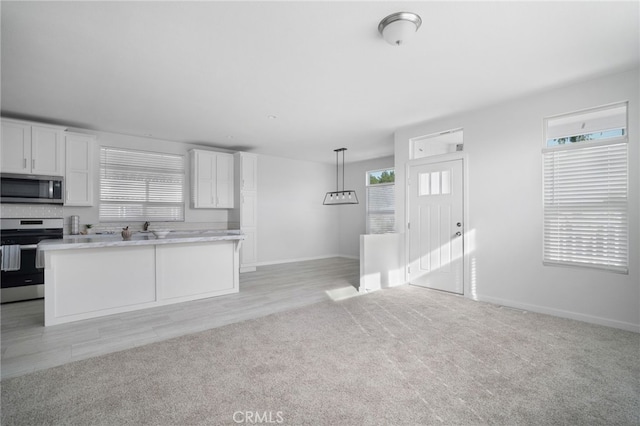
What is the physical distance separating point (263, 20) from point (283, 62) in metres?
0.64

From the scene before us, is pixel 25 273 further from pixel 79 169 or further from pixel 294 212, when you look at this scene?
pixel 294 212

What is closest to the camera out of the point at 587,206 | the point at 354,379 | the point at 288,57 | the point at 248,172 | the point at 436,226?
the point at 354,379

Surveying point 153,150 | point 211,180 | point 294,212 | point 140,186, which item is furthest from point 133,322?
point 294,212

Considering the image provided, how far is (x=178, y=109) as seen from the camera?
4.20 meters

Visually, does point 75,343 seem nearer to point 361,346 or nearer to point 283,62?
point 361,346

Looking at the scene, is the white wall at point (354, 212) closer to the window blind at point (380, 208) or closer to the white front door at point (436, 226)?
the window blind at point (380, 208)

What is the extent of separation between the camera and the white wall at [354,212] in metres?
8.23

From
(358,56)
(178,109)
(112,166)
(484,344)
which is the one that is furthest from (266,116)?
(484,344)

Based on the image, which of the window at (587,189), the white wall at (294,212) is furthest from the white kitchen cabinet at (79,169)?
the window at (587,189)

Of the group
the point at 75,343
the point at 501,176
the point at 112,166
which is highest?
the point at 112,166

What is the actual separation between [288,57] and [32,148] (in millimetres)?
4074

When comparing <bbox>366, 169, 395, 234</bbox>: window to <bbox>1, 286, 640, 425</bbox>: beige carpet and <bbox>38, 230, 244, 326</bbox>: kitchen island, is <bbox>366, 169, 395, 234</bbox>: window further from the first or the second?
<bbox>1, 286, 640, 425</bbox>: beige carpet

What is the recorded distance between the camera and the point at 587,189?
11.2ft

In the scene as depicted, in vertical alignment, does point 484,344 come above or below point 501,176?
below
